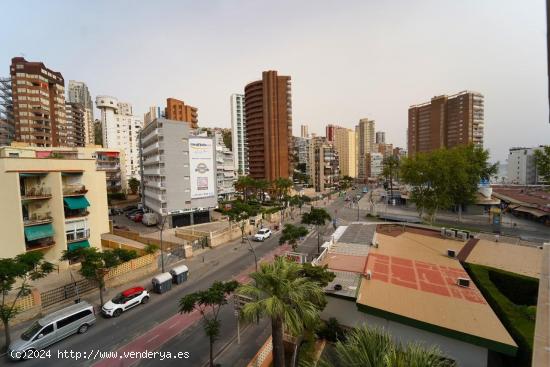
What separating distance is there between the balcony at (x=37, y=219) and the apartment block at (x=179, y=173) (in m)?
20.9

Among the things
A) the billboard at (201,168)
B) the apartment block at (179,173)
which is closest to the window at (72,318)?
the apartment block at (179,173)

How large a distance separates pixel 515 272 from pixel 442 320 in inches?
456

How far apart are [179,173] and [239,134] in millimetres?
75711

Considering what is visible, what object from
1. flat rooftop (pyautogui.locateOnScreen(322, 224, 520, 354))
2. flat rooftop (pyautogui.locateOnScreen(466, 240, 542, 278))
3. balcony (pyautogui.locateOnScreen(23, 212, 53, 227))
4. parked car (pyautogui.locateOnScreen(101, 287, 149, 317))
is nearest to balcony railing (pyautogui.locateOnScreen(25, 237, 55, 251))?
balcony (pyautogui.locateOnScreen(23, 212, 53, 227))

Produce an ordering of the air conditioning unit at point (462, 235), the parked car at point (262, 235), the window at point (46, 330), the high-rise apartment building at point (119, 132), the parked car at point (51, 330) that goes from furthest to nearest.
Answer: the high-rise apartment building at point (119, 132) < the parked car at point (262, 235) < the air conditioning unit at point (462, 235) < the window at point (46, 330) < the parked car at point (51, 330)

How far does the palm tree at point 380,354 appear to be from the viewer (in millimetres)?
6379

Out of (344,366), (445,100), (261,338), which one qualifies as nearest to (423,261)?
(261,338)

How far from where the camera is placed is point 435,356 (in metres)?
7.33

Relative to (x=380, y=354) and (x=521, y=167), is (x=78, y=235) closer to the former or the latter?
(x=380, y=354)

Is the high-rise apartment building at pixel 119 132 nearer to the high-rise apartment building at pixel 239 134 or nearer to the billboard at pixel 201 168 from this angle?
the high-rise apartment building at pixel 239 134

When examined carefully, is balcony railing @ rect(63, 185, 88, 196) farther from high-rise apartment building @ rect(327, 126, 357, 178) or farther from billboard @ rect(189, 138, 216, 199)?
high-rise apartment building @ rect(327, 126, 357, 178)

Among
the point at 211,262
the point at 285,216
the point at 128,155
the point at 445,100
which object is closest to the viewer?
the point at 211,262

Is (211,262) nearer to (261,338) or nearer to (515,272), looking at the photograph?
(261,338)

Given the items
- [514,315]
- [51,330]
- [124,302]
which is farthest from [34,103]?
[514,315]
